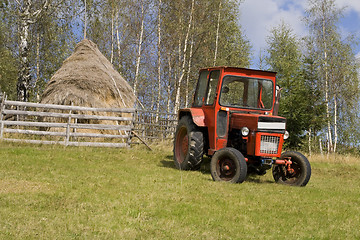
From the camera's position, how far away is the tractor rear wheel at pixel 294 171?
8.07 meters

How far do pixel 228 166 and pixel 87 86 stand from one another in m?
7.82

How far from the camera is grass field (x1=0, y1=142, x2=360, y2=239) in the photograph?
444 cm

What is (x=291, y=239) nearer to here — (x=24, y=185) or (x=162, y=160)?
(x=24, y=185)

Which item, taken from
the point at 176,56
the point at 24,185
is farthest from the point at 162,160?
the point at 176,56

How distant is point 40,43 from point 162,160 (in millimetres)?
16415

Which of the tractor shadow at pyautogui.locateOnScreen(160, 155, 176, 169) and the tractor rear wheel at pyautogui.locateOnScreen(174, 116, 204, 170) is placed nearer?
the tractor rear wheel at pyautogui.locateOnScreen(174, 116, 204, 170)

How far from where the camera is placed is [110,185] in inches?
273

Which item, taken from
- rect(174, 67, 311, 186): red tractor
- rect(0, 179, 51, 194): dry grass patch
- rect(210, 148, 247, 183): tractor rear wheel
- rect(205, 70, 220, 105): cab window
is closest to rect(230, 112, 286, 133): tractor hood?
rect(174, 67, 311, 186): red tractor

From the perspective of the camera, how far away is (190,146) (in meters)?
8.82

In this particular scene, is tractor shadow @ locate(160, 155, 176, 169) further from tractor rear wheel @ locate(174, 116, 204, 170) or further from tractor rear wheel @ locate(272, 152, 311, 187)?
tractor rear wheel @ locate(272, 152, 311, 187)

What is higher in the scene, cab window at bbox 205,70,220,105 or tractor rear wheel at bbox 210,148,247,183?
cab window at bbox 205,70,220,105

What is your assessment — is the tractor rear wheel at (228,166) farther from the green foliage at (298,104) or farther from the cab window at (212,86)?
the green foliage at (298,104)

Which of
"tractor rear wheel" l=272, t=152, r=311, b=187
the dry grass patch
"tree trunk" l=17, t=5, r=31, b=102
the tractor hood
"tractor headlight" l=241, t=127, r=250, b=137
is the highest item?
"tree trunk" l=17, t=5, r=31, b=102

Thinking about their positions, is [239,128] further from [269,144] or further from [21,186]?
[21,186]
